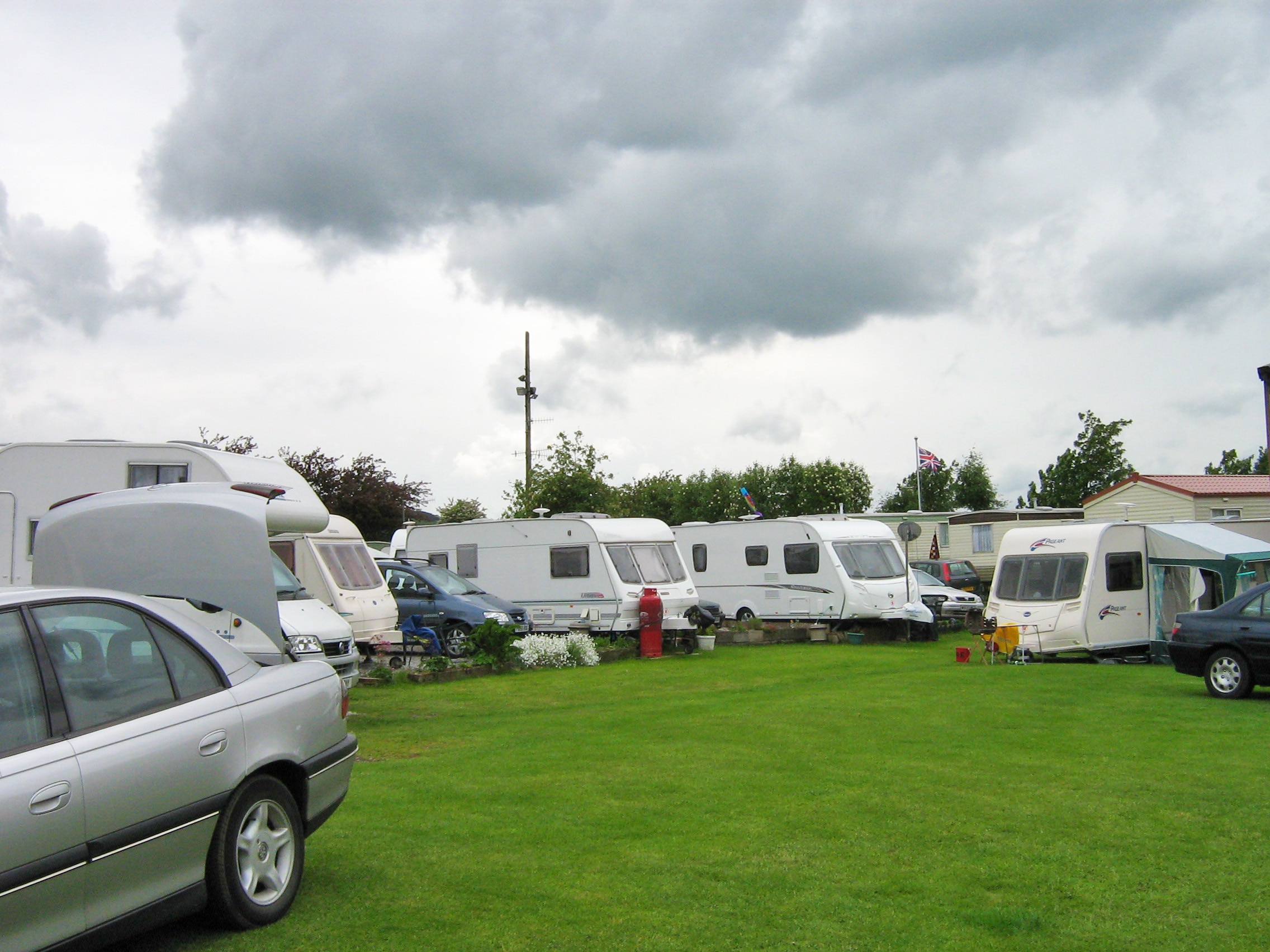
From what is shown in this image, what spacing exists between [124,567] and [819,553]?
1946cm

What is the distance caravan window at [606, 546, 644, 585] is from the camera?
75.3ft

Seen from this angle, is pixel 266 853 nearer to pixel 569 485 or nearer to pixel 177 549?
pixel 177 549

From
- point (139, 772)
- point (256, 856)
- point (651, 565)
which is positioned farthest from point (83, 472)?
point (651, 565)

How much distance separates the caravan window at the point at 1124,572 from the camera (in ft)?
63.3

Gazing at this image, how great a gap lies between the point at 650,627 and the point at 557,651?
295 centimetres

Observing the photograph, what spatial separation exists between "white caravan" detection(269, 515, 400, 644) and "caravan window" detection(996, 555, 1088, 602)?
34.6ft

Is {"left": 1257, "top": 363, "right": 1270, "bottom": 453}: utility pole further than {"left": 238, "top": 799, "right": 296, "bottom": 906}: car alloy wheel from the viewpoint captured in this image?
Yes

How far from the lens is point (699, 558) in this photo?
28922mm

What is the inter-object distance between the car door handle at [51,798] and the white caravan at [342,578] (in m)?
13.1

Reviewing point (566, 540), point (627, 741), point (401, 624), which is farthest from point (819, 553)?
point (627, 741)

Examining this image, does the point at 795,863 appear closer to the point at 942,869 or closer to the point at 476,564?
the point at 942,869

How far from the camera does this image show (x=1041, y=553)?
782 inches

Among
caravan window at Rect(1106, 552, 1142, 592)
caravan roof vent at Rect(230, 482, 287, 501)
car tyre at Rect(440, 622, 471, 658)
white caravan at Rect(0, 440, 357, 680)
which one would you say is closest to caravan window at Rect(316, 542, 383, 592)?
car tyre at Rect(440, 622, 471, 658)

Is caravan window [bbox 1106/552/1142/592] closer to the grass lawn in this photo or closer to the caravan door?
the caravan door
